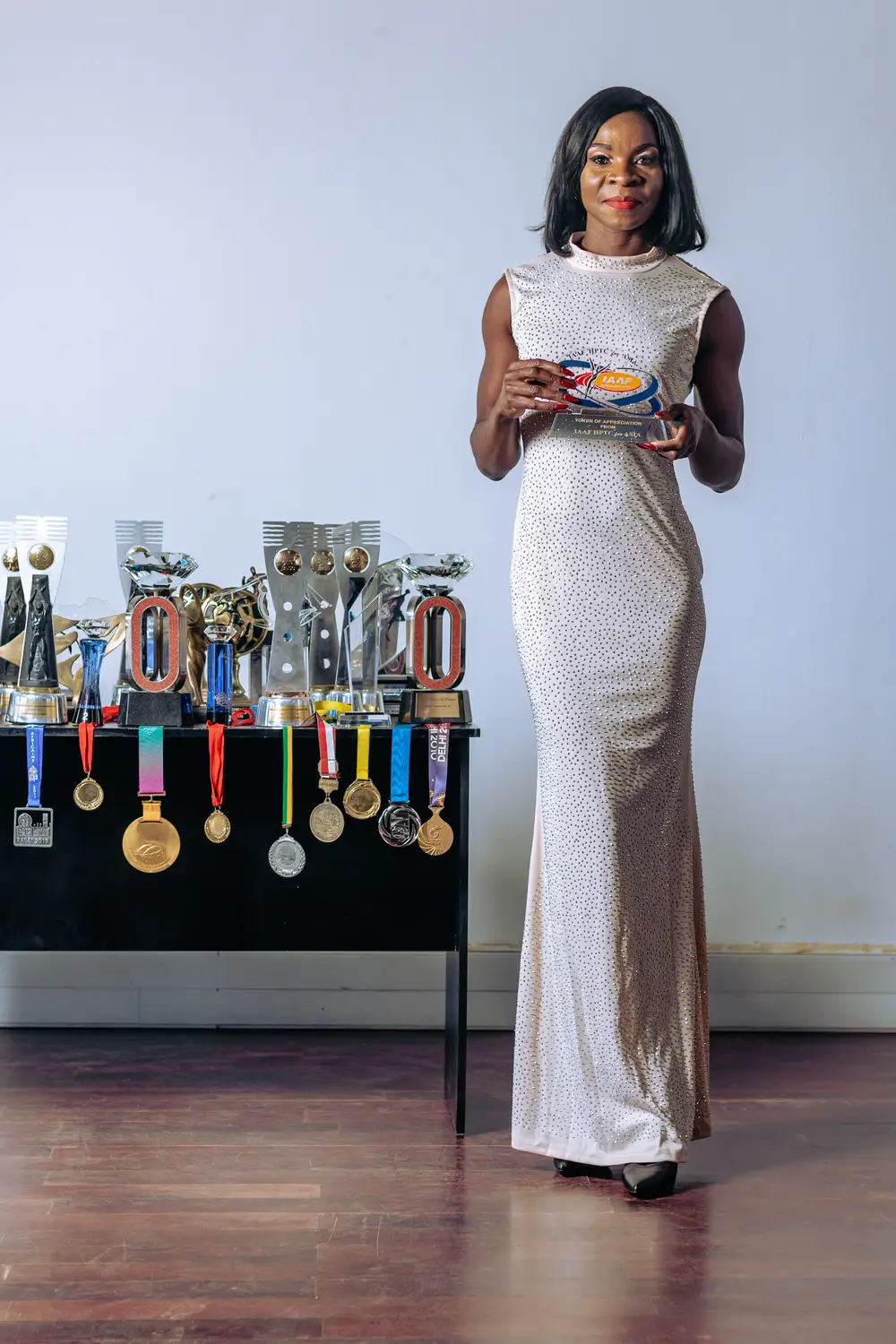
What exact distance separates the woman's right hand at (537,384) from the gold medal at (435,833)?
31.0 inches

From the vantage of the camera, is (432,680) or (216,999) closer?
(432,680)

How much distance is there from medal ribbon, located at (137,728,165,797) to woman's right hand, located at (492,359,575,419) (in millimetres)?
862

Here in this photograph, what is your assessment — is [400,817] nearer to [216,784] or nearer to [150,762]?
[216,784]

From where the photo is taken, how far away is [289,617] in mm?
2600

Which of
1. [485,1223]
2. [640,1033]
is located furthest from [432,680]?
[485,1223]

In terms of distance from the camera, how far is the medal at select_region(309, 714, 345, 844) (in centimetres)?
252

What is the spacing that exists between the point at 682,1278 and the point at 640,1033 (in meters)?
0.43

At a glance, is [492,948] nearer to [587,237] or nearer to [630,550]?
[630,550]

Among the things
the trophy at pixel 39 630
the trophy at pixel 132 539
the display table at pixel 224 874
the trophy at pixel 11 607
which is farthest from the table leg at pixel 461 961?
the trophy at pixel 11 607

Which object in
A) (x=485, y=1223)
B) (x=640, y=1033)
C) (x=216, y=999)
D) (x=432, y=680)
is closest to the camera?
(x=485, y=1223)

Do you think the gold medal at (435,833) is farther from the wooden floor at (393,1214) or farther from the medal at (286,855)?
the wooden floor at (393,1214)

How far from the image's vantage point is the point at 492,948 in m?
3.26

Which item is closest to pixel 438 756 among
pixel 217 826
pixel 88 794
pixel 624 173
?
pixel 217 826

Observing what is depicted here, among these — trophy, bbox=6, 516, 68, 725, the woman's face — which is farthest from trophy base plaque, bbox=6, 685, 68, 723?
the woman's face
